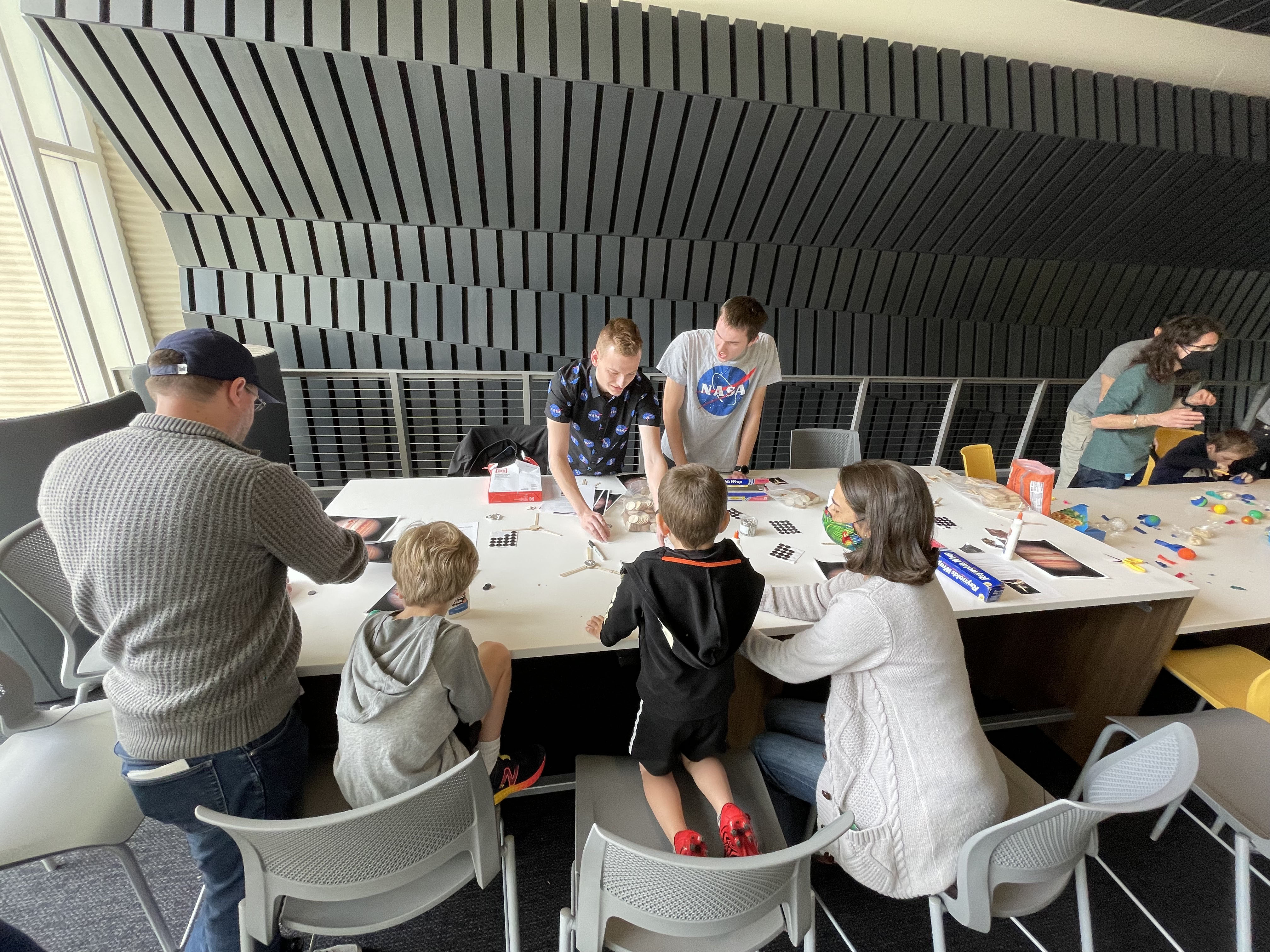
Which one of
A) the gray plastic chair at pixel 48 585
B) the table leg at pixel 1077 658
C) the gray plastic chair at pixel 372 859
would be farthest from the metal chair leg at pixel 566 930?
the table leg at pixel 1077 658

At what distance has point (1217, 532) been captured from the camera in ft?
8.57

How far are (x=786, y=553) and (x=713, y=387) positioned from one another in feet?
3.31

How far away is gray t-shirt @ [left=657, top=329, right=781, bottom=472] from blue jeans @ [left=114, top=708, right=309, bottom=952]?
2012 millimetres

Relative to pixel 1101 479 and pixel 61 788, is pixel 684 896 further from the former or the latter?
pixel 1101 479

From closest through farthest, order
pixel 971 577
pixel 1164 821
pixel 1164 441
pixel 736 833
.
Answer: pixel 736 833 → pixel 971 577 → pixel 1164 821 → pixel 1164 441

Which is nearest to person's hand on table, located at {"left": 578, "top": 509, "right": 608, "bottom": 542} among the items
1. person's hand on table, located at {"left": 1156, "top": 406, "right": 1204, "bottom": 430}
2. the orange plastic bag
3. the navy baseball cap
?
the navy baseball cap

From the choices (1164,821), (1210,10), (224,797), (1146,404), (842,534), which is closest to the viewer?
(224,797)

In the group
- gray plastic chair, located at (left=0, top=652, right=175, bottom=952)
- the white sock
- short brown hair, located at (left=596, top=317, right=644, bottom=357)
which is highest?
short brown hair, located at (left=596, top=317, right=644, bottom=357)

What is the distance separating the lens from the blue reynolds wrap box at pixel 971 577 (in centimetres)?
184

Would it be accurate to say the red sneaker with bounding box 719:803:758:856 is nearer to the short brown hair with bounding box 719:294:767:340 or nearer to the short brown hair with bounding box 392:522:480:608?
the short brown hair with bounding box 392:522:480:608

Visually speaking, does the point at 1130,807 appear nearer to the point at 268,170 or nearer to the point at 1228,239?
the point at 268,170

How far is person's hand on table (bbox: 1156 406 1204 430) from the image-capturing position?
9.16 feet

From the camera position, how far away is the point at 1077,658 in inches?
92.7

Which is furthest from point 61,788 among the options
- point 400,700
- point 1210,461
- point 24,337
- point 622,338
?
point 1210,461
